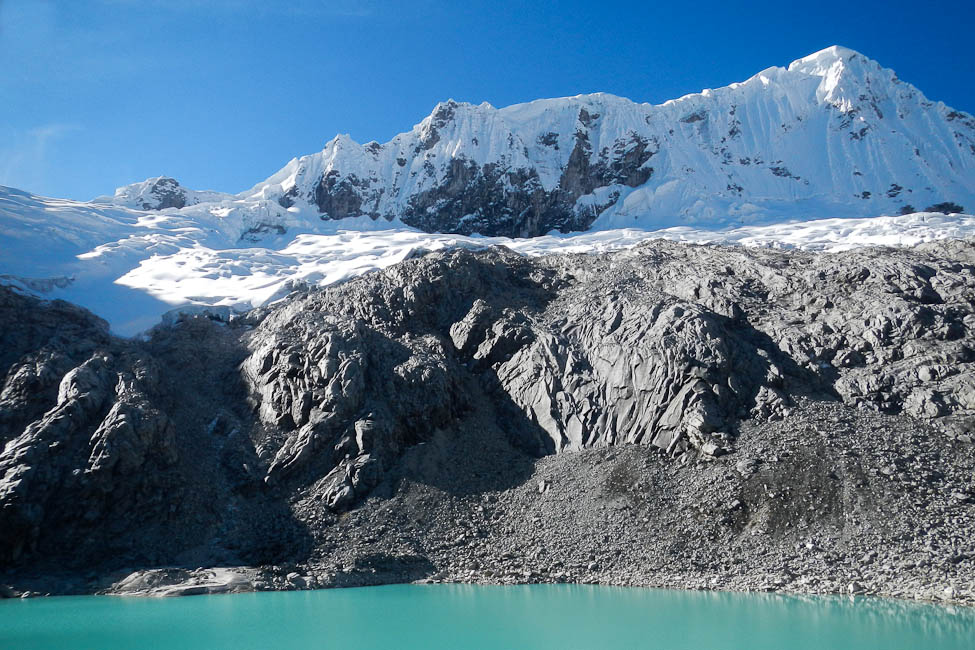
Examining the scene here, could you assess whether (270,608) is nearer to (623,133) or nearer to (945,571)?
(945,571)

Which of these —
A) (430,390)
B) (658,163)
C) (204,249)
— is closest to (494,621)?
(430,390)

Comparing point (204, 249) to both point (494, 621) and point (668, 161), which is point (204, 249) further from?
point (494, 621)

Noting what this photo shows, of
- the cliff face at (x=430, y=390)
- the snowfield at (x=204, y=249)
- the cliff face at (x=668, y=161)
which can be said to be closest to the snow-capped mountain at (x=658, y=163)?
the cliff face at (x=668, y=161)

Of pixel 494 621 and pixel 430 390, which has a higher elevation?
pixel 430 390

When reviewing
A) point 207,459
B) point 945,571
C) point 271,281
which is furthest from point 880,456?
point 271,281

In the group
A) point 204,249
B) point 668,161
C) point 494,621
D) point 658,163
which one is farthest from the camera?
point 668,161

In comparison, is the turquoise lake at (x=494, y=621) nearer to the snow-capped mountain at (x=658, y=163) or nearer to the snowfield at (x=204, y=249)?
the snowfield at (x=204, y=249)

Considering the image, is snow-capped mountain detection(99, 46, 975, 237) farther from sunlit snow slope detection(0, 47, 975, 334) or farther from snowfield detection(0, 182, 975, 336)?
snowfield detection(0, 182, 975, 336)
